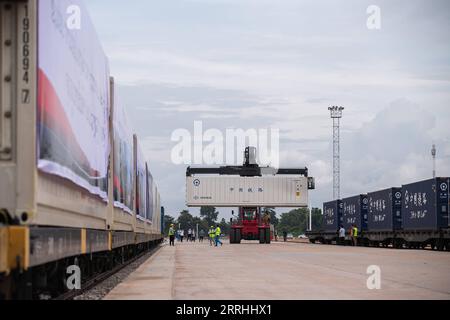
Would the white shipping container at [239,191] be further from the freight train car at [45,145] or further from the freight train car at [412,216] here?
the freight train car at [45,145]

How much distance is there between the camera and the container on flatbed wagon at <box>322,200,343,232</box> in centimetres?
6488

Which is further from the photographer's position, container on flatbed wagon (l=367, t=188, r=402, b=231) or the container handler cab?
the container handler cab

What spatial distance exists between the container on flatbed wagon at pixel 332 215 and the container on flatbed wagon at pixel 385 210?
35.7ft

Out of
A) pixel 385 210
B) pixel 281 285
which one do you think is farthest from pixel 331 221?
pixel 281 285

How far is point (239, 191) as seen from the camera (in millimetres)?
75562

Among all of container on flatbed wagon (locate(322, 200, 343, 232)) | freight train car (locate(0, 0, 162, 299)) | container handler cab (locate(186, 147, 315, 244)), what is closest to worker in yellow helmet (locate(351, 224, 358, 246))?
container on flatbed wagon (locate(322, 200, 343, 232))

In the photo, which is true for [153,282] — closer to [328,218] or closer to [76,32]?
[76,32]

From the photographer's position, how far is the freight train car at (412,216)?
39.3 m

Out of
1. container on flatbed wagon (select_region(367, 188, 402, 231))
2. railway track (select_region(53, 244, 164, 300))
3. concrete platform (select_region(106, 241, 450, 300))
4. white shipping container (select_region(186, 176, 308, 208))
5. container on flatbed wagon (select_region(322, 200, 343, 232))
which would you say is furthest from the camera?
white shipping container (select_region(186, 176, 308, 208))

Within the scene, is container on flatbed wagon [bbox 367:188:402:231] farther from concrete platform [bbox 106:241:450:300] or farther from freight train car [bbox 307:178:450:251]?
concrete platform [bbox 106:241:450:300]

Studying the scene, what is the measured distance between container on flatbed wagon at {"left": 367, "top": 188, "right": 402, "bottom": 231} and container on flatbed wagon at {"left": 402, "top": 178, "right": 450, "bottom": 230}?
1.80 m

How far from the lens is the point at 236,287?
14289 millimetres

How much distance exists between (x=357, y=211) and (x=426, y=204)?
Result: 16.8 meters
